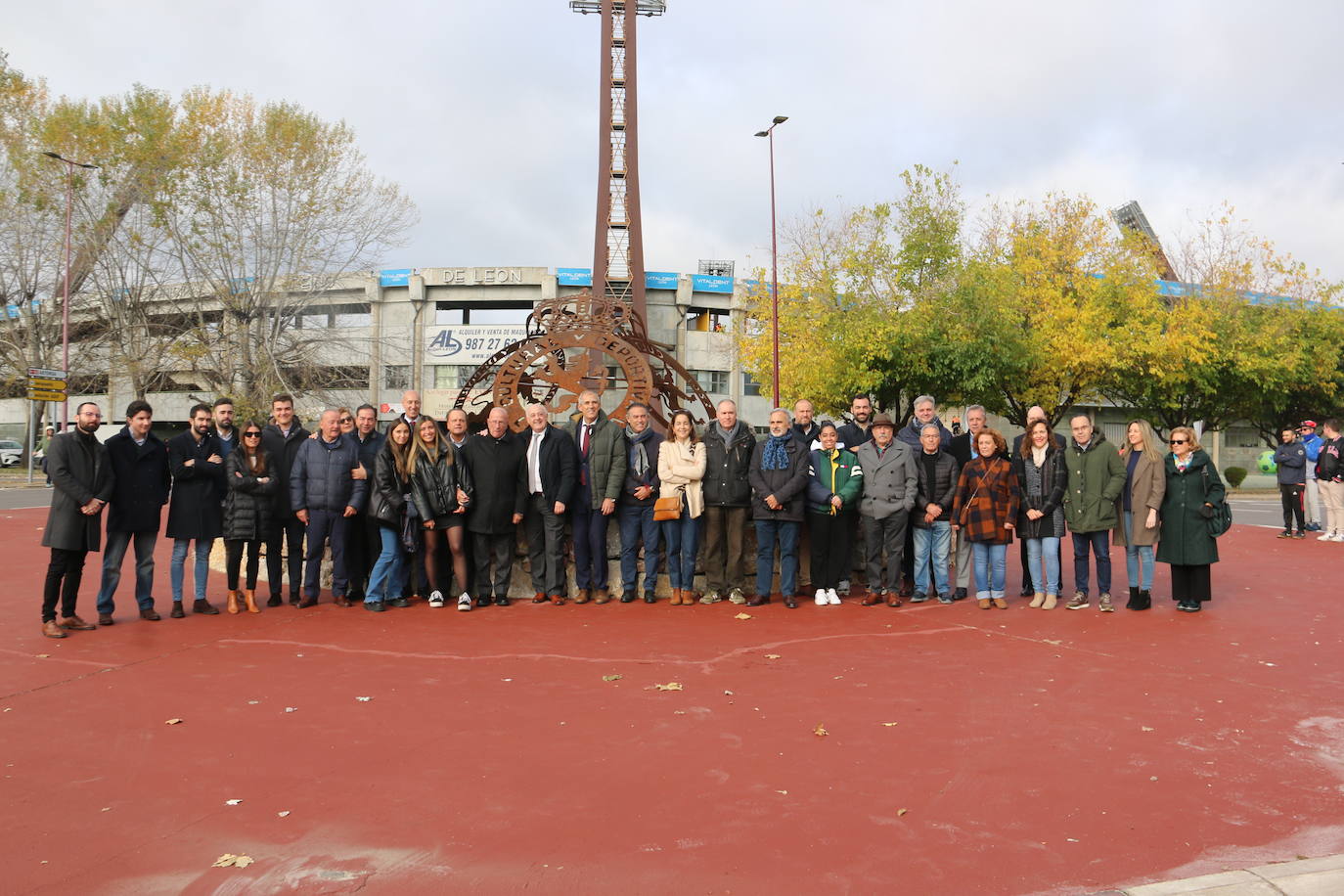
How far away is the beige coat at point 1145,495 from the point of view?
7992mm

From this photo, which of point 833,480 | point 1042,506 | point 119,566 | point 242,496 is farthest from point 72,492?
point 1042,506

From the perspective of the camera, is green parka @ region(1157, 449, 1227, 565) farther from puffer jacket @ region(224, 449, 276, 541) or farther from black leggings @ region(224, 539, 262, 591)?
black leggings @ region(224, 539, 262, 591)

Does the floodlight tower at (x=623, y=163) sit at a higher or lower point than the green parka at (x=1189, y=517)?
higher

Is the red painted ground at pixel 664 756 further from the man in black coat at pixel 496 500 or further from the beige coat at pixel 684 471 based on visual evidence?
the beige coat at pixel 684 471

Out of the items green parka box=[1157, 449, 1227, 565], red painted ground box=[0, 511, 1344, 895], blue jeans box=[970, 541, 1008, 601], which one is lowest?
red painted ground box=[0, 511, 1344, 895]

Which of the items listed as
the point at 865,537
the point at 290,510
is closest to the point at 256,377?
the point at 290,510

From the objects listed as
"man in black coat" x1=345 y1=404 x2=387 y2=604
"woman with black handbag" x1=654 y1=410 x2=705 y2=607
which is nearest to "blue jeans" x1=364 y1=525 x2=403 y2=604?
"man in black coat" x1=345 y1=404 x2=387 y2=604

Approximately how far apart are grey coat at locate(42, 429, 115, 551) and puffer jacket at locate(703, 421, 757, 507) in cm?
487

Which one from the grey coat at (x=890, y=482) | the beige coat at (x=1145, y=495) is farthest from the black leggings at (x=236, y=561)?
the beige coat at (x=1145, y=495)

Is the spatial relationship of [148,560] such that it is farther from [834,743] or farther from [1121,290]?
[1121,290]

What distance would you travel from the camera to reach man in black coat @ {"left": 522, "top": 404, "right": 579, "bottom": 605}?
27.2ft

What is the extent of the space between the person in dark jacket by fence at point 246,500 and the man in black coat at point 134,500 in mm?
520

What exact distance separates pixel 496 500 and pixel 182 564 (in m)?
2.71

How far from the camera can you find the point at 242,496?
7855mm
